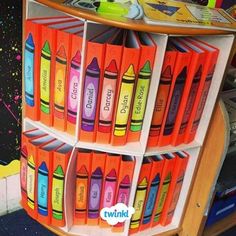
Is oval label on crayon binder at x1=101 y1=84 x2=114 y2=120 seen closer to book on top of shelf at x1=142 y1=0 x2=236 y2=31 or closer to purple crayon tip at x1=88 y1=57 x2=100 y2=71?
purple crayon tip at x1=88 y1=57 x2=100 y2=71

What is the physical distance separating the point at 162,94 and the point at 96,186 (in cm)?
40

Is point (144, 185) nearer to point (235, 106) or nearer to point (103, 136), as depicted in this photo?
point (103, 136)

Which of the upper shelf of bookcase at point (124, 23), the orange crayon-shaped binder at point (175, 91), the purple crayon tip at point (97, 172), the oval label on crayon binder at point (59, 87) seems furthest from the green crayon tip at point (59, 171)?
the upper shelf of bookcase at point (124, 23)

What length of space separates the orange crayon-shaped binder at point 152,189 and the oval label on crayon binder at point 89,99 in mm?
292

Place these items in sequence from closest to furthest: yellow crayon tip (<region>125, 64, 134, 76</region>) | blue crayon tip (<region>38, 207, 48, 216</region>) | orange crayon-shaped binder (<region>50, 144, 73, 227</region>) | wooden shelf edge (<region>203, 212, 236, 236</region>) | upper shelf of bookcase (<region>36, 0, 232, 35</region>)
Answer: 1. upper shelf of bookcase (<region>36, 0, 232, 35</region>)
2. yellow crayon tip (<region>125, 64, 134, 76</region>)
3. orange crayon-shaped binder (<region>50, 144, 73, 227</region>)
4. blue crayon tip (<region>38, 207, 48, 216</region>)
5. wooden shelf edge (<region>203, 212, 236, 236</region>)

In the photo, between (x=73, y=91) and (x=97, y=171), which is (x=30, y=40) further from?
(x=97, y=171)

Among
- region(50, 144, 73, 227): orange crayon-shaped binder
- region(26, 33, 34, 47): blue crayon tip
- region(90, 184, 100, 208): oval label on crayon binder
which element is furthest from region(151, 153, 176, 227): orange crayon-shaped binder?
region(26, 33, 34, 47): blue crayon tip

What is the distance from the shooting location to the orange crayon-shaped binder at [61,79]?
0.98m

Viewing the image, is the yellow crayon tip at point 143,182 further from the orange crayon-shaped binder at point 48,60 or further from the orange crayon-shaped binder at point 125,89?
the orange crayon-shaped binder at point 48,60

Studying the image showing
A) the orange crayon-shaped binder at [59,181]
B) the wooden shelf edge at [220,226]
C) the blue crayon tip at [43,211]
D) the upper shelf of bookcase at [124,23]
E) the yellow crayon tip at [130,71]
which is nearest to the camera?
the upper shelf of bookcase at [124,23]

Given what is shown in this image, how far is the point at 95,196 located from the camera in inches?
47.8

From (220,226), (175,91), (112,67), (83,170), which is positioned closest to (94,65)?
(112,67)

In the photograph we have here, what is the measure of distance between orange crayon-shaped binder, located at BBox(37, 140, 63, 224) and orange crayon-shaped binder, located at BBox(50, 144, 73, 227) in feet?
0.05

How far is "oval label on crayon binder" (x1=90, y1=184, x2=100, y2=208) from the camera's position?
120 cm
